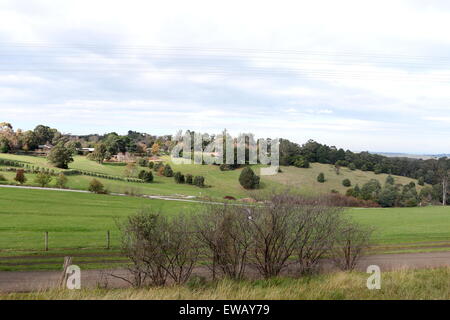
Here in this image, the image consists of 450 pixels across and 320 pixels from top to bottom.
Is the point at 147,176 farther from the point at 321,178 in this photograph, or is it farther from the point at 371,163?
the point at 371,163

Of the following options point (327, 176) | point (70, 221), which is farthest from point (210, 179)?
point (70, 221)

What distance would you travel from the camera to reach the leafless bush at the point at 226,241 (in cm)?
1363

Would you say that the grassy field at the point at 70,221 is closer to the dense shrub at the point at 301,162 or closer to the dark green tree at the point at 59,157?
the dark green tree at the point at 59,157

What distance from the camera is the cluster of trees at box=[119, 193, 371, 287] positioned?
13047 millimetres

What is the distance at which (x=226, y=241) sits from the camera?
1366 cm

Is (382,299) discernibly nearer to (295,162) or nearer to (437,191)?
(295,162)

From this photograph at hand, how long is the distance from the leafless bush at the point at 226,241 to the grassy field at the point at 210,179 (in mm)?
47397

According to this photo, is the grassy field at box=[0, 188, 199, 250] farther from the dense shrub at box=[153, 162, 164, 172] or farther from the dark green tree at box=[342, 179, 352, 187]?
the dark green tree at box=[342, 179, 352, 187]

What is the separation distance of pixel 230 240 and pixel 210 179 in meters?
72.4

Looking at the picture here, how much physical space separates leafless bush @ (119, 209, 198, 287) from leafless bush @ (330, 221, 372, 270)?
7.02 meters

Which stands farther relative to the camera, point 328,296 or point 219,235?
point 219,235
